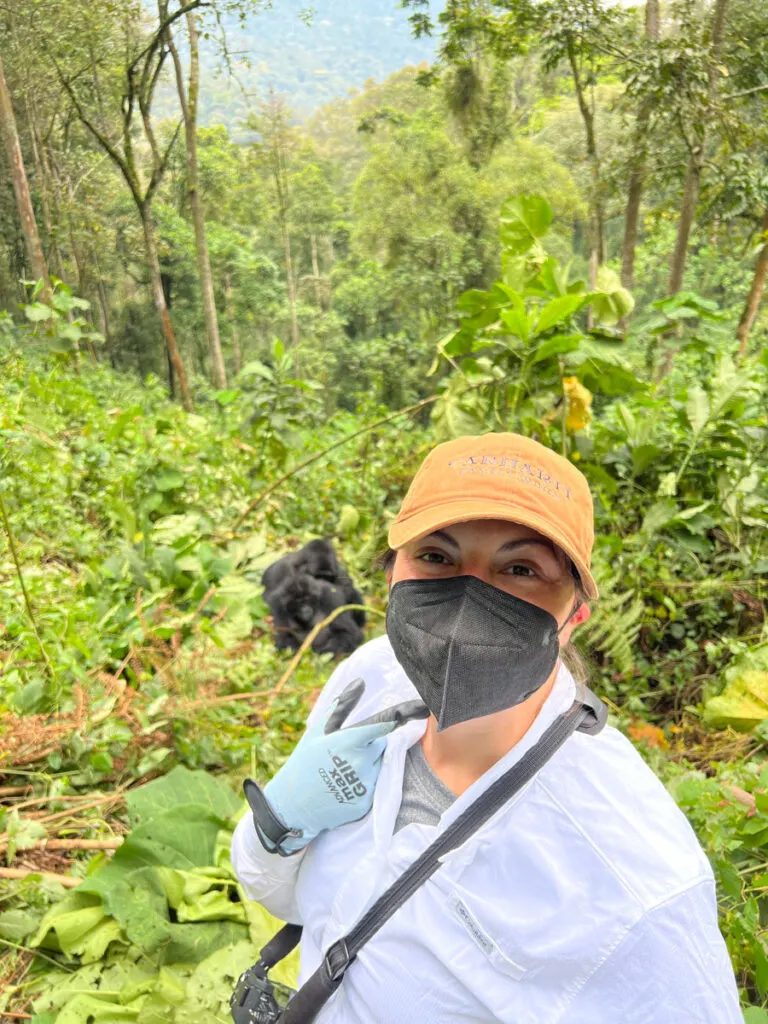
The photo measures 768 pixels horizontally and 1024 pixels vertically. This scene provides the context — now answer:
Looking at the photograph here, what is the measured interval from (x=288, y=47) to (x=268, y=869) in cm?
803

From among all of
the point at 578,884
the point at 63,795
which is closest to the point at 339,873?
the point at 578,884

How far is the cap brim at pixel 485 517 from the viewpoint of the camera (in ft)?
2.66

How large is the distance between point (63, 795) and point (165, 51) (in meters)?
5.57

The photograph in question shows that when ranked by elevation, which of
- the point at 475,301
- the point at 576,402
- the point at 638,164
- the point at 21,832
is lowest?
the point at 21,832

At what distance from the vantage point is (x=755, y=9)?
242 inches

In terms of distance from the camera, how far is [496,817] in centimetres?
79

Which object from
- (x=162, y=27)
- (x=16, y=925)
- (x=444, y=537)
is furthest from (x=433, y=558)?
(x=162, y=27)

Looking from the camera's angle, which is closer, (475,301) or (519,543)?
(519,543)

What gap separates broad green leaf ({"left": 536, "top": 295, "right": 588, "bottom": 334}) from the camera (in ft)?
8.85

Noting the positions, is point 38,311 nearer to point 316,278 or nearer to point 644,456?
point 644,456

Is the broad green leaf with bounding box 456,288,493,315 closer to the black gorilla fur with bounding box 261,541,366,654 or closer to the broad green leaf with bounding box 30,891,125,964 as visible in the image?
the black gorilla fur with bounding box 261,541,366,654

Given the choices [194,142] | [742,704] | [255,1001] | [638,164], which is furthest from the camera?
[638,164]

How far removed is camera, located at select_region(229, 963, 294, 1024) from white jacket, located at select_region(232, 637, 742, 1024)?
22 centimetres

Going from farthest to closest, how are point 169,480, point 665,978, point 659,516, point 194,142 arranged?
point 194,142, point 169,480, point 659,516, point 665,978
